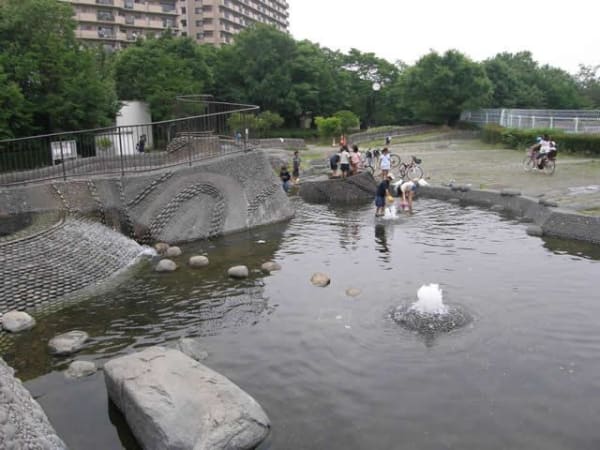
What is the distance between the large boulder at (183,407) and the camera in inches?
236

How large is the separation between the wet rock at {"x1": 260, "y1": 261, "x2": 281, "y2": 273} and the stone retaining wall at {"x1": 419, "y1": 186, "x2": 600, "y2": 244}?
7662 mm

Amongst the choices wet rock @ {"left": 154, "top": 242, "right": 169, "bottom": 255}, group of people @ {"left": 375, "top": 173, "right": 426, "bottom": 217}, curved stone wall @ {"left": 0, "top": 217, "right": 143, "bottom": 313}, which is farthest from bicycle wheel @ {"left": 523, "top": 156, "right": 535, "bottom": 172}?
curved stone wall @ {"left": 0, "top": 217, "right": 143, "bottom": 313}

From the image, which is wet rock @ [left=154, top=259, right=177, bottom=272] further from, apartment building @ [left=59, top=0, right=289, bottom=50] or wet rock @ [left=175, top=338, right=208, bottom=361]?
apartment building @ [left=59, top=0, right=289, bottom=50]

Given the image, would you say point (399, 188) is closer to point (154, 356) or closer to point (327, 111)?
point (154, 356)

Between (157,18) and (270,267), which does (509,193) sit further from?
(157,18)

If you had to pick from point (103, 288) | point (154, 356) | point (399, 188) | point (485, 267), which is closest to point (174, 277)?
point (103, 288)

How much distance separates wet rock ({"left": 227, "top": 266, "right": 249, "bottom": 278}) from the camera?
487 inches

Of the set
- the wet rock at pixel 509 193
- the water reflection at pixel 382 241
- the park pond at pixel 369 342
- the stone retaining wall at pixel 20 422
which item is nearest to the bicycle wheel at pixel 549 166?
the wet rock at pixel 509 193

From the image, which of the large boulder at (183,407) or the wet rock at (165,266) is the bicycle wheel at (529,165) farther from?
the large boulder at (183,407)

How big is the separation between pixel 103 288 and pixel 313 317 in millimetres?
4708

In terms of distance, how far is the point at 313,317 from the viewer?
990cm

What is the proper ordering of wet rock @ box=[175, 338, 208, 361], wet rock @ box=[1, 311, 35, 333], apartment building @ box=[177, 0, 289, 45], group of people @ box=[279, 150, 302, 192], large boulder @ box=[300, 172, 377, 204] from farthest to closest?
apartment building @ box=[177, 0, 289, 45]
group of people @ box=[279, 150, 302, 192]
large boulder @ box=[300, 172, 377, 204]
wet rock @ box=[1, 311, 35, 333]
wet rock @ box=[175, 338, 208, 361]

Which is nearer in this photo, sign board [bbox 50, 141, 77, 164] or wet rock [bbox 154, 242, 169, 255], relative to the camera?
wet rock [bbox 154, 242, 169, 255]

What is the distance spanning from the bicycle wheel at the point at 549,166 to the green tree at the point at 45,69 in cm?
2296
